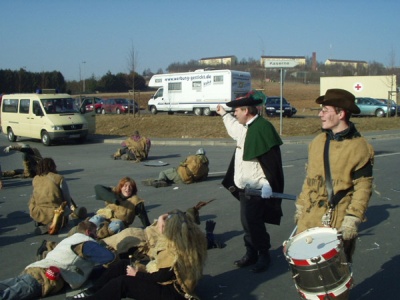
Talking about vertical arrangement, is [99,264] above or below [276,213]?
below

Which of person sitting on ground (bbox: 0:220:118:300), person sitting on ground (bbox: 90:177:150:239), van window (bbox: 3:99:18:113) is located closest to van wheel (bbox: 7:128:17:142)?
van window (bbox: 3:99:18:113)

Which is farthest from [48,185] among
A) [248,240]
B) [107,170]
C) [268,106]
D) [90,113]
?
[268,106]

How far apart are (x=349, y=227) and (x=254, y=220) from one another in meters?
1.88

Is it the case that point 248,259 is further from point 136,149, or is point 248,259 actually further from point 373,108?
point 373,108

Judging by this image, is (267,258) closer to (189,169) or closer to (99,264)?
(99,264)

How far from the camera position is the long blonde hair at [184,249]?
14.6 ft

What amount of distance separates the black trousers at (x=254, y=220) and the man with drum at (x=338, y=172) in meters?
1.36

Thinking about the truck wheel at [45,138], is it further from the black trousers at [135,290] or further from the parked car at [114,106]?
the parked car at [114,106]

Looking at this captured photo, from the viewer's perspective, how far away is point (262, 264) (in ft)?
18.6

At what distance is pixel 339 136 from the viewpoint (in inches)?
154

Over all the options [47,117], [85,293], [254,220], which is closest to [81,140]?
[47,117]

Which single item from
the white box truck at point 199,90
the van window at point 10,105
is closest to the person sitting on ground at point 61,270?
the van window at point 10,105

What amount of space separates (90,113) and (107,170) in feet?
34.0

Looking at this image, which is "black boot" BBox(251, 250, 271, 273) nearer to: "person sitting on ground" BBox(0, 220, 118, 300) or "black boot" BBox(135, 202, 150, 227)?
"person sitting on ground" BBox(0, 220, 118, 300)
